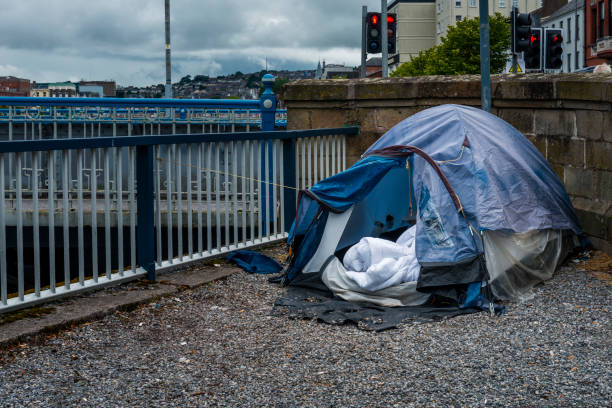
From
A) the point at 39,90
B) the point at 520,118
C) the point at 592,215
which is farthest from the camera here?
the point at 39,90

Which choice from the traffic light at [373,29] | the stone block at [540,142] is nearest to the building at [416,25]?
the traffic light at [373,29]

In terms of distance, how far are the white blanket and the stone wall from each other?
2158mm

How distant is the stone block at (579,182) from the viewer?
787 cm

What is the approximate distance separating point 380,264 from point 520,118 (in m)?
3.20

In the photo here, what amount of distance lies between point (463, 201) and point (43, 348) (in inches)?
130

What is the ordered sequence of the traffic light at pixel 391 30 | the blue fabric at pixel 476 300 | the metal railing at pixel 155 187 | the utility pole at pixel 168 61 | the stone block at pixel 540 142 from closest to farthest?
the metal railing at pixel 155 187
the blue fabric at pixel 476 300
the stone block at pixel 540 142
the traffic light at pixel 391 30
the utility pole at pixel 168 61

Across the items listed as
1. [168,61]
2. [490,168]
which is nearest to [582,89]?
[490,168]

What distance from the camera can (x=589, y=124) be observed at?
773 centimetres

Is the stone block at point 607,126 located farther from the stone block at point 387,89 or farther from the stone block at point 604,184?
the stone block at point 387,89

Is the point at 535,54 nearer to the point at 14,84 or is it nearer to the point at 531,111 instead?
the point at 531,111

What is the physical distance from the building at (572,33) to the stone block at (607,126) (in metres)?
60.9

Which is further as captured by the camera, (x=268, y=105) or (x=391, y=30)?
(x=391, y=30)

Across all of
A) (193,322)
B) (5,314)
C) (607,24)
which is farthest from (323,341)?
(607,24)

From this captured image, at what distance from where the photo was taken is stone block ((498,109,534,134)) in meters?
8.51
